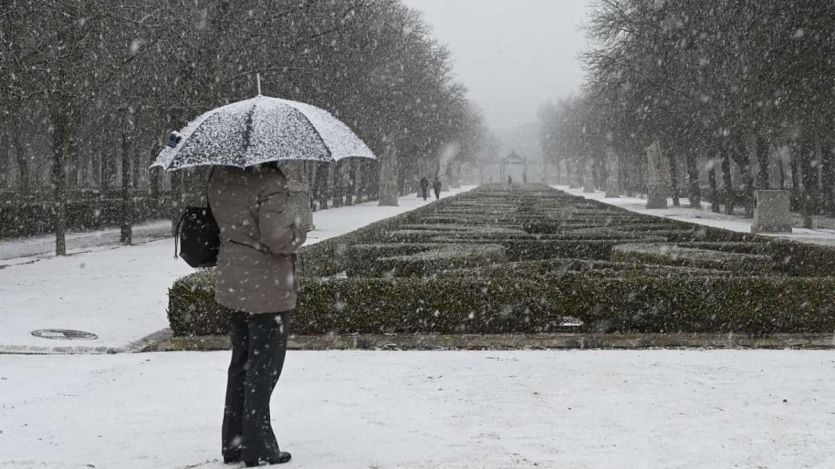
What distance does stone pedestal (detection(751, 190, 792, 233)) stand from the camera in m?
23.5

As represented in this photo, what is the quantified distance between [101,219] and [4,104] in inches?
559

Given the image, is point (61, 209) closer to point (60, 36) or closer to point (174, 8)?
point (60, 36)

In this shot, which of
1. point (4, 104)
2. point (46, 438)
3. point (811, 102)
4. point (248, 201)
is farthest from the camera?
point (811, 102)

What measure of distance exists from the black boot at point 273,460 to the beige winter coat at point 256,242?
0.80m

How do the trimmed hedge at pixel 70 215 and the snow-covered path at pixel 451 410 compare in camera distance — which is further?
the trimmed hedge at pixel 70 215

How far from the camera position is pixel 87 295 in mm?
11836

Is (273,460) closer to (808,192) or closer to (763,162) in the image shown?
(808,192)

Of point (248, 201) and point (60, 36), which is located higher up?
point (60, 36)

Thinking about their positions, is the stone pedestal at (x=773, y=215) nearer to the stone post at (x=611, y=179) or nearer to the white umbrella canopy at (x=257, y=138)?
the white umbrella canopy at (x=257, y=138)

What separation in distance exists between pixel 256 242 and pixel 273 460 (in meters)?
1.17

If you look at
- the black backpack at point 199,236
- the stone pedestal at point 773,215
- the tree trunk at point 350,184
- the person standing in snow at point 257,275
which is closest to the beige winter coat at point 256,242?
the person standing in snow at point 257,275

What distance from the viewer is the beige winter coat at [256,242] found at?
448 cm

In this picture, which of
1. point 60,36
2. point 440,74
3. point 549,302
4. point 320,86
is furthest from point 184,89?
point 440,74

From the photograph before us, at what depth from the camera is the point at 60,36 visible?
16.9 metres
